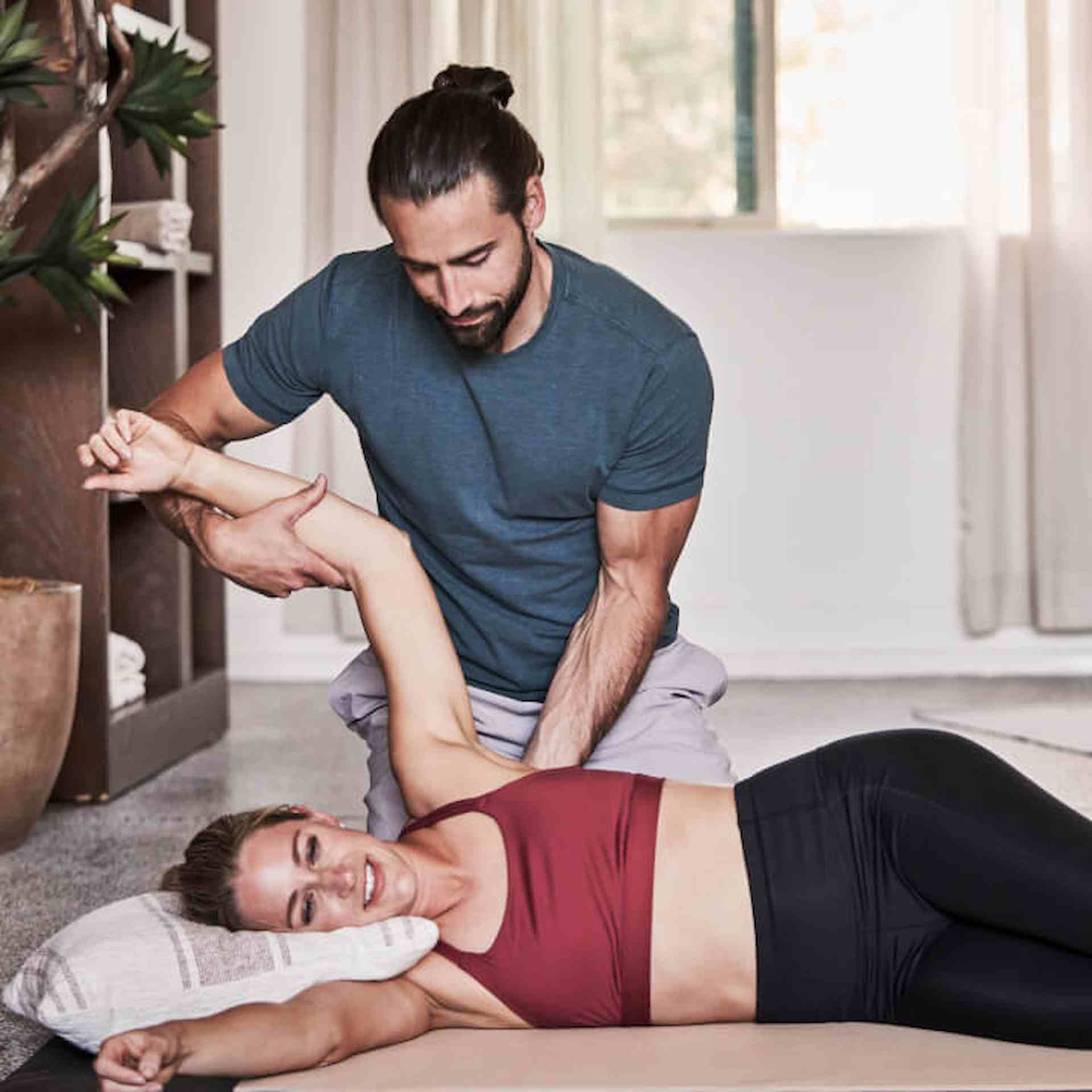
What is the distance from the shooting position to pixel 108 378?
3918 millimetres

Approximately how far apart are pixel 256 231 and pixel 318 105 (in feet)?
1.27

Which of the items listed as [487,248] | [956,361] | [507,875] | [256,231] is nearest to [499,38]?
[256,231]

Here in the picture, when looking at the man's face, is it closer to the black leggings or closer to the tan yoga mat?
the black leggings

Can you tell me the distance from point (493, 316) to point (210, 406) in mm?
458

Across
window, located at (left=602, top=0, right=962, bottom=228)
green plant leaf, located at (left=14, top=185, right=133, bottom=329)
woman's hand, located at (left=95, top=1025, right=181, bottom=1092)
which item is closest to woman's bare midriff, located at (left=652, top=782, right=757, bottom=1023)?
woman's hand, located at (left=95, top=1025, right=181, bottom=1092)

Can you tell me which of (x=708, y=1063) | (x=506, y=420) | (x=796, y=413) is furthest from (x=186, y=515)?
(x=796, y=413)

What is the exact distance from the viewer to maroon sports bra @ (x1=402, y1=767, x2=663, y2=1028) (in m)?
1.82

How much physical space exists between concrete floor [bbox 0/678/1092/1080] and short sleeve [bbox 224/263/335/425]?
802 mm

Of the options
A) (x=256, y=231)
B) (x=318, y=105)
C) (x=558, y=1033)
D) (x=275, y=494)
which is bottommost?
(x=558, y=1033)

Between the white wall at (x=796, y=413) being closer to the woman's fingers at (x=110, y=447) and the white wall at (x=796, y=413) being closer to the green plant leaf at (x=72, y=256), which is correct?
the green plant leaf at (x=72, y=256)

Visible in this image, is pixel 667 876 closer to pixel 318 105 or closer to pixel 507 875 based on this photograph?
pixel 507 875

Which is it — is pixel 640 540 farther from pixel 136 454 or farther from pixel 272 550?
pixel 136 454

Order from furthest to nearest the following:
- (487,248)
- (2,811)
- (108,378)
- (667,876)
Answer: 1. (108,378)
2. (2,811)
3. (487,248)
4. (667,876)

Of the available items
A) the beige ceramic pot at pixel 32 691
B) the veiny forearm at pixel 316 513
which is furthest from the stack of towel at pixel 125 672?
the veiny forearm at pixel 316 513
